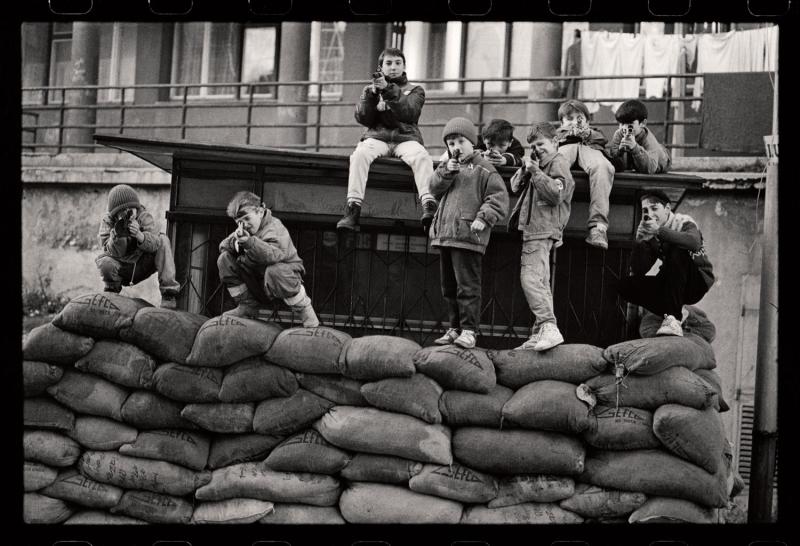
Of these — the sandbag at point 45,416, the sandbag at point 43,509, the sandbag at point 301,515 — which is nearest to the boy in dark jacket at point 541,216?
the sandbag at point 301,515

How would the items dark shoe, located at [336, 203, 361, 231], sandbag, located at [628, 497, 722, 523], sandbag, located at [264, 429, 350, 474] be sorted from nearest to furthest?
1. sandbag, located at [628, 497, 722, 523]
2. sandbag, located at [264, 429, 350, 474]
3. dark shoe, located at [336, 203, 361, 231]

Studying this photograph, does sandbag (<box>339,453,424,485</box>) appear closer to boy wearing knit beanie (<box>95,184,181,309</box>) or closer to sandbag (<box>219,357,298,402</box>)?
sandbag (<box>219,357,298,402</box>)

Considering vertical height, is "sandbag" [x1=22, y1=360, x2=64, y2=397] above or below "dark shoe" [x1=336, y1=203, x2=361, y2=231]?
below

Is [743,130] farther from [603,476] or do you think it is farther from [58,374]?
[58,374]

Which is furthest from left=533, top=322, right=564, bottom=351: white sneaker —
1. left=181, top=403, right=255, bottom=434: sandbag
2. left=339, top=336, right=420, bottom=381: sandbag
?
left=181, top=403, right=255, bottom=434: sandbag

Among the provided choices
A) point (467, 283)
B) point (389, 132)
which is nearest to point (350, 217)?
point (389, 132)

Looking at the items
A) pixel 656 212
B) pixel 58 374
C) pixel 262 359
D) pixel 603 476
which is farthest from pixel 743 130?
pixel 58 374

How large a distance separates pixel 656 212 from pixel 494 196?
3.63 feet

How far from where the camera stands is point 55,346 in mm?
5594

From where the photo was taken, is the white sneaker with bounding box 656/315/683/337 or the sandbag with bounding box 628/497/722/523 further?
the white sneaker with bounding box 656/315/683/337

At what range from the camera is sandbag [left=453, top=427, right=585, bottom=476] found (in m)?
5.33

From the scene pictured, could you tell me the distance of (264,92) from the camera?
1319 cm

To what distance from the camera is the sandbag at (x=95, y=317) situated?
5602 millimetres

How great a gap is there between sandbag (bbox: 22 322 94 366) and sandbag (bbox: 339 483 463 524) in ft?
5.91
